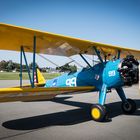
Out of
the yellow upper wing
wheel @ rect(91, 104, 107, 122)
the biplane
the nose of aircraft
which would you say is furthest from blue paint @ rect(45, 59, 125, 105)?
the yellow upper wing

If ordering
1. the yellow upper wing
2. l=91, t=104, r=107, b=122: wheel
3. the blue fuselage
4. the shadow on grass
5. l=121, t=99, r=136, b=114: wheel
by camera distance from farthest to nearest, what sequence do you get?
l=121, t=99, r=136, b=114: wheel, the blue fuselage, l=91, t=104, r=107, b=122: wheel, the yellow upper wing, the shadow on grass

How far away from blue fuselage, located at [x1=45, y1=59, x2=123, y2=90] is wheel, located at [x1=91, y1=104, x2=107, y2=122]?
33.2 inches

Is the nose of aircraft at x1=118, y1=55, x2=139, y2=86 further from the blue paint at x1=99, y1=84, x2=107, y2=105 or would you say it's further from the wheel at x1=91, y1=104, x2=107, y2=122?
the wheel at x1=91, y1=104, x2=107, y2=122

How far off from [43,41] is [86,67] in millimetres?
1802

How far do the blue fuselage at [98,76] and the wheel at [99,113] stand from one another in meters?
0.84

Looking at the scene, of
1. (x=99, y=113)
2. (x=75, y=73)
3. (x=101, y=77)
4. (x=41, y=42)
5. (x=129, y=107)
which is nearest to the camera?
(x=99, y=113)

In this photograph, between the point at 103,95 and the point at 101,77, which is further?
the point at 101,77

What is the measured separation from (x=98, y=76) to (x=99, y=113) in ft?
4.38

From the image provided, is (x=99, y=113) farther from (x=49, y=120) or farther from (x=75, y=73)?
(x=75, y=73)

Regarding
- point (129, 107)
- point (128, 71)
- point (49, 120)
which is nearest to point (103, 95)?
point (128, 71)

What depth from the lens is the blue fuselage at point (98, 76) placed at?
658 cm

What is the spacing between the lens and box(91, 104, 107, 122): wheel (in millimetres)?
6184

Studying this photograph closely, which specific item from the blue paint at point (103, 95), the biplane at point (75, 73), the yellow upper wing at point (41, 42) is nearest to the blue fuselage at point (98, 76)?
the biplane at point (75, 73)

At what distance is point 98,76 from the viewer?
707cm
